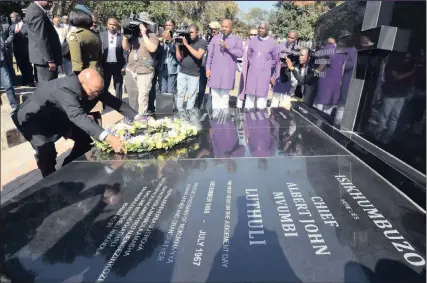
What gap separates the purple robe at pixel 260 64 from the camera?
474cm

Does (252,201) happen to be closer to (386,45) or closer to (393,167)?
(393,167)

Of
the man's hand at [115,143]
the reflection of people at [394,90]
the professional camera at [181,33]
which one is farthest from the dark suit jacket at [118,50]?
the reflection of people at [394,90]

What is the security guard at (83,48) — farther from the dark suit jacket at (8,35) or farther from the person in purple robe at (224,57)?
the dark suit jacket at (8,35)

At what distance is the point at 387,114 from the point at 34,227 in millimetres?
2108

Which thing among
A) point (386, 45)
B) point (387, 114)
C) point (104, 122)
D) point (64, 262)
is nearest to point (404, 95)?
point (387, 114)

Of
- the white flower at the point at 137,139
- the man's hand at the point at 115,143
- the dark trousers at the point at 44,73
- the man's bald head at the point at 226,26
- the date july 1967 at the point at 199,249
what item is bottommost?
the date july 1967 at the point at 199,249

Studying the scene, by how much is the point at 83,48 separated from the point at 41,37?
61 centimetres

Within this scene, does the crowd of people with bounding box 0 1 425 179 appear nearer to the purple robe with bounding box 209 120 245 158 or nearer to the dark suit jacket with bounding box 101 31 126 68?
the dark suit jacket with bounding box 101 31 126 68

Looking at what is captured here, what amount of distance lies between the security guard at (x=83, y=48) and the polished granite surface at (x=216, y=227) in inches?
85.9

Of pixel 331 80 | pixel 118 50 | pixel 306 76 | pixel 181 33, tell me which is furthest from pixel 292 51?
pixel 118 50

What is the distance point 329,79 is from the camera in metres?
3.12

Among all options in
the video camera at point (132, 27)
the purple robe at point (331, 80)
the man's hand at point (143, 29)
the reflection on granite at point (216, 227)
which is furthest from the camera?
the man's hand at point (143, 29)

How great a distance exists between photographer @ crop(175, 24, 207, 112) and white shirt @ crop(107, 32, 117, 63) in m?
0.93

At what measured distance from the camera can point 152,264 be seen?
3.81 feet
